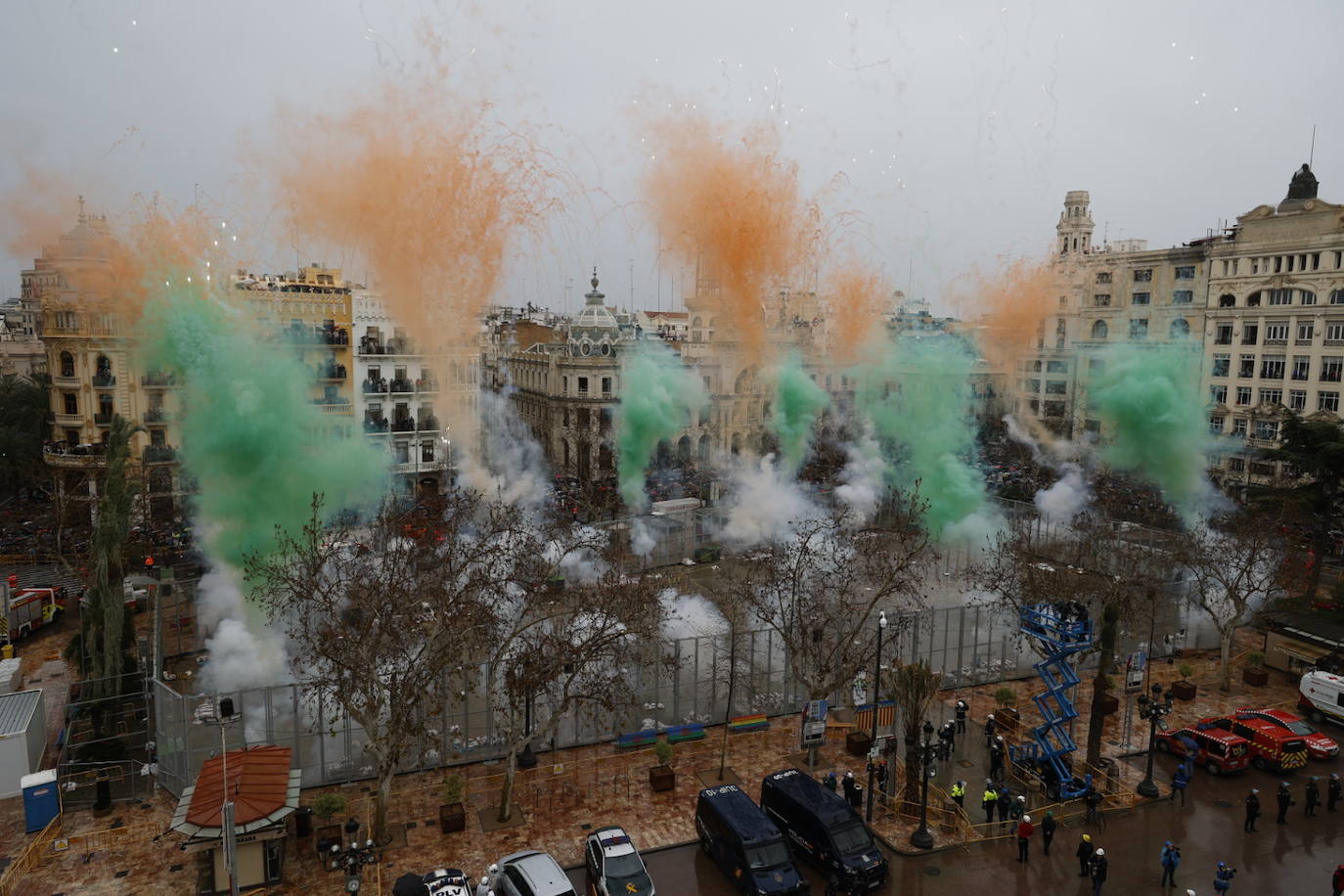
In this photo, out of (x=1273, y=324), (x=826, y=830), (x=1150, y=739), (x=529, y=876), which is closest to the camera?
(x=529, y=876)

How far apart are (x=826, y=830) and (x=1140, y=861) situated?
664 centimetres

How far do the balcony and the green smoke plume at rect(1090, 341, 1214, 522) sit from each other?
5028cm

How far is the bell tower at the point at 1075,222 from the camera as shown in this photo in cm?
7675

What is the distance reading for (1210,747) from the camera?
21812 millimetres

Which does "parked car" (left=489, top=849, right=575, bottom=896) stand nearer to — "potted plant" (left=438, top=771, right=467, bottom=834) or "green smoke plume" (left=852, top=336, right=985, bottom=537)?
"potted plant" (left=438, top=771, right=467, bottom=834)

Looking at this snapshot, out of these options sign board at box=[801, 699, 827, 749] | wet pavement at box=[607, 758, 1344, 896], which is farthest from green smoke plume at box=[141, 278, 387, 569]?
wet pavement at box=[607, 758, 1344, 896]

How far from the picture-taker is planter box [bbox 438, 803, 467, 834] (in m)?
18.4

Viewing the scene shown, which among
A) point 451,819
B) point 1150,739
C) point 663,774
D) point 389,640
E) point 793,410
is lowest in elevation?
point 451,819

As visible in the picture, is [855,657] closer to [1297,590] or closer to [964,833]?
[964,833]

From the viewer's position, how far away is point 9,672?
24.5 meters

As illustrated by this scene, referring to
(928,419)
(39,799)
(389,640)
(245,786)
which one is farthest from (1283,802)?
(928,419)

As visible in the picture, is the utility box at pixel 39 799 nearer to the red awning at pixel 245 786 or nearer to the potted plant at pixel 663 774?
the red awning at pixel 245 786

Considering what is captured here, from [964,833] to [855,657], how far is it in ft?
15.6

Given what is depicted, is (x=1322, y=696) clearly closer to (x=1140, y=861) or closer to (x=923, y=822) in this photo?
(x=1140, y=861)
